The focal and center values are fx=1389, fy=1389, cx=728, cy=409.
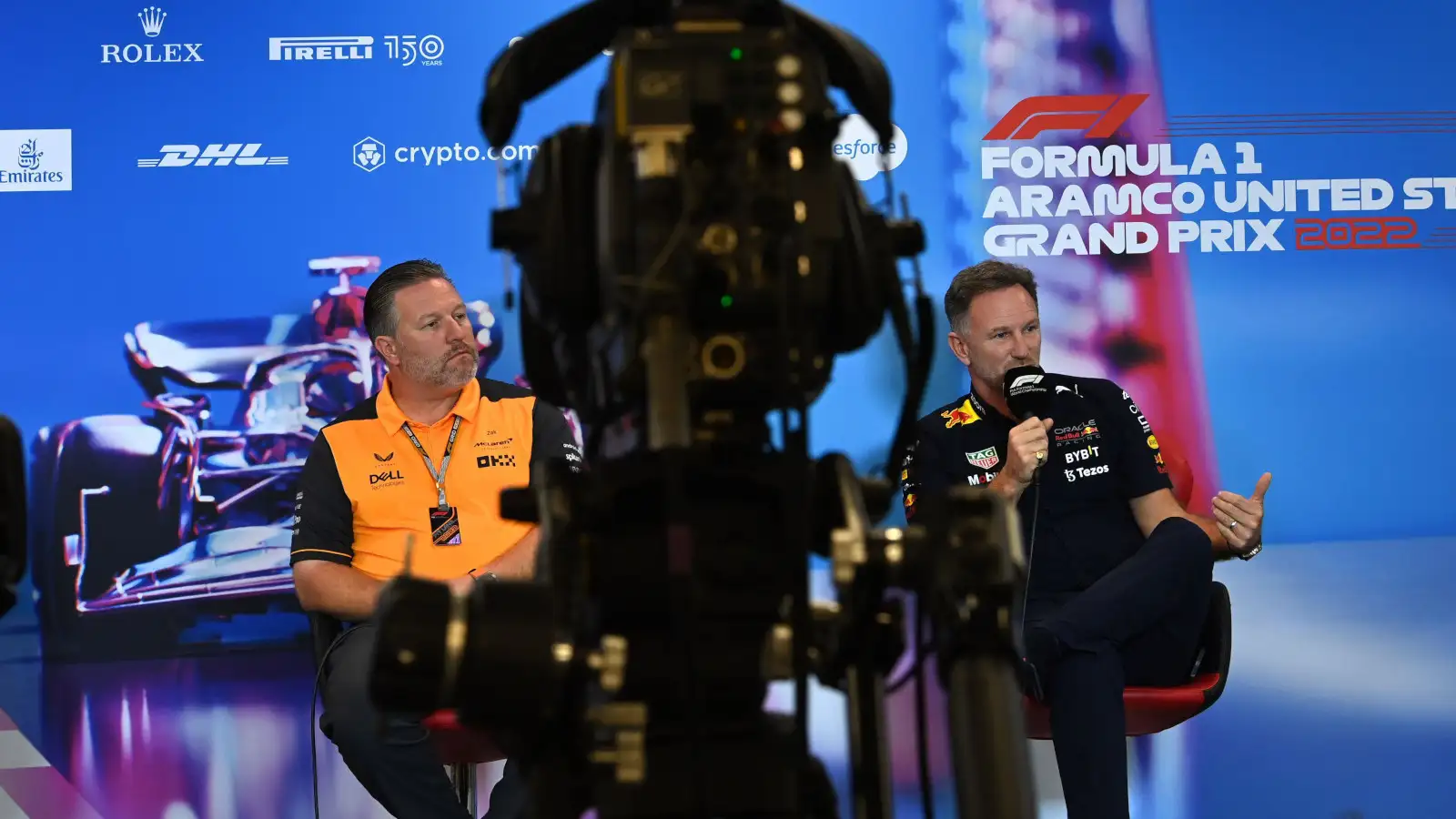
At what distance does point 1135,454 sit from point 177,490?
219 cm

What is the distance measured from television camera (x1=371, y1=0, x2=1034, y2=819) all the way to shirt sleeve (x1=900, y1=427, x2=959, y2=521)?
141cm

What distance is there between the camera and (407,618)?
1.32 metres

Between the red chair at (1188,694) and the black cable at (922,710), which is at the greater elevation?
the black cable at (922,710)

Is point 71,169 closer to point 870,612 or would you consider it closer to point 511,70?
point 511,70

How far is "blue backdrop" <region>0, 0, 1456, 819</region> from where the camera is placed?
3.31 m

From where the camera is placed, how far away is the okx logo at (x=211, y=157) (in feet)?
11.0

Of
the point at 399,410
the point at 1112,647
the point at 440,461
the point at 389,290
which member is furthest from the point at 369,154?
the point at 1112,647

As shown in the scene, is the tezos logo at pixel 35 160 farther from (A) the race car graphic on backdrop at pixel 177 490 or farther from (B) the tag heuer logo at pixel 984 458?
(B) the tag heuer logo at pixel 984 458

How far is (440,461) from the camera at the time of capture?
298cm

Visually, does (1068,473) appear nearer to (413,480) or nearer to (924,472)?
(924,472)

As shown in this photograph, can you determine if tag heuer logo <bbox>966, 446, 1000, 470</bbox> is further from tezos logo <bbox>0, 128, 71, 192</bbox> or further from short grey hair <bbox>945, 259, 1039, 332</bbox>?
tezos logo <bbox>0, 128, 71, 192</bbox>

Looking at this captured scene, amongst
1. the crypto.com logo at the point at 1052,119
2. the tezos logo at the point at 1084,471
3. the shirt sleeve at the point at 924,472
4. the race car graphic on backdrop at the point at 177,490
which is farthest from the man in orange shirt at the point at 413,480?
the crypto.com logo at the point at 1052,119

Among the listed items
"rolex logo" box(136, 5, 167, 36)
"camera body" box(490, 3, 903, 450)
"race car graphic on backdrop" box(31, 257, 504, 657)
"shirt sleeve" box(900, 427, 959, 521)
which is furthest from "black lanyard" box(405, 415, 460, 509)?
"camera body" box(490, 3, 903, 450)

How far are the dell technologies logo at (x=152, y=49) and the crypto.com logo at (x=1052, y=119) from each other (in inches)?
76.6
